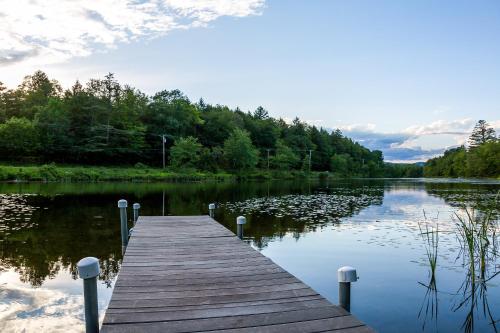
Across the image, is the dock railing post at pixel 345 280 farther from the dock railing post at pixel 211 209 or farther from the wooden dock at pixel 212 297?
the dock railing post at pixel 211 209

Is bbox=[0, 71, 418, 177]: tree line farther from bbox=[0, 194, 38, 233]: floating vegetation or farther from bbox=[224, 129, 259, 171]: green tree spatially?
bbox=[0, 194, 38, 233]: floating vegetation

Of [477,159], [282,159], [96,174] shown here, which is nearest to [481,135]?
[477,159]

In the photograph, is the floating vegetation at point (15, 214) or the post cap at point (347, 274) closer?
the post cap at point (347, 274)

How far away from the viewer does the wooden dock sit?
11.8 ft

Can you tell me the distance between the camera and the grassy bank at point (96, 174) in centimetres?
3969

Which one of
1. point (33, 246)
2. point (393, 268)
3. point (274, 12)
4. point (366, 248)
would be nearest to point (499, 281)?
point (393, 268)

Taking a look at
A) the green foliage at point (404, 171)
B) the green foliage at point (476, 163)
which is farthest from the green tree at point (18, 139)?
the green foliage at point (404, 171)

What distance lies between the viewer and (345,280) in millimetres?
3863

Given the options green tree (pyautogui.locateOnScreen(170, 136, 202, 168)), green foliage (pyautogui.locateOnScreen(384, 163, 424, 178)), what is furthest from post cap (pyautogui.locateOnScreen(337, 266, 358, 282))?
green foliage (pyautogui.locateOnScreen(384, 163, 424, 178))

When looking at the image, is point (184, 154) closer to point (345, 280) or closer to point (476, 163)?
point (345, 280)

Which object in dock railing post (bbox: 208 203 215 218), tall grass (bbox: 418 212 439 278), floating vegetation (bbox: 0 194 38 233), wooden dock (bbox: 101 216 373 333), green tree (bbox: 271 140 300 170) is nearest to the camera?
wooden dock (bbox: 101 216 373 333)

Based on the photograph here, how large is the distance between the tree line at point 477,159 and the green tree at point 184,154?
6211 centimetres

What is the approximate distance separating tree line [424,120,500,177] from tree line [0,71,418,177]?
3776 centimetres

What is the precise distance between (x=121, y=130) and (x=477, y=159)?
75.2m
